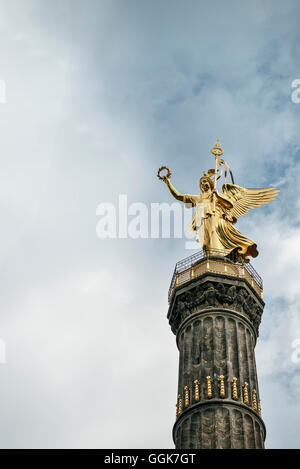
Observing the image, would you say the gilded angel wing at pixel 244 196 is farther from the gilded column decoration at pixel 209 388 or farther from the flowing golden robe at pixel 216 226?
the gilded column decoration at pixel 209 388

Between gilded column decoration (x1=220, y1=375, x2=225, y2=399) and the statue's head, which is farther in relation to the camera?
the statue's head

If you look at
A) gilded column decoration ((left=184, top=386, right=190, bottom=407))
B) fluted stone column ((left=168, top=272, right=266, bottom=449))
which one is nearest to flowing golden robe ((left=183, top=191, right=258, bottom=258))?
fluted stone column ((left=168, top=272, right=266, bottom=449))

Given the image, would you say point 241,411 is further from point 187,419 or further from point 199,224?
point 199,224

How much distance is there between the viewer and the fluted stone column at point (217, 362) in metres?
34.0

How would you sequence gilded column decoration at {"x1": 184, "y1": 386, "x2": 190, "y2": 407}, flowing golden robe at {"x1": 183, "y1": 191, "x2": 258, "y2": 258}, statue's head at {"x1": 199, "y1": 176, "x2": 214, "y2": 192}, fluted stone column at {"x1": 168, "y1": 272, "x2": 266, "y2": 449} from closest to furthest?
1. fluted stone column at {"x1": 168, "y1": 272, "x2": 266, "y2": 449}
2. gilded column decoration at {"x1": 184, "y1": 386, "x2": 190, "y2": 407}
3. flowing golden robe at {"x1": 183, "y1": 191, "x2": 258, "y2": 258}
4. statue's head at {"x1": 199, "y1": 176, "x2": 214, "y2": 192}

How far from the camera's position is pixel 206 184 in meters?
46.2

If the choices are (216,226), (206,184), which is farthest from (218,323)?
(206,184)

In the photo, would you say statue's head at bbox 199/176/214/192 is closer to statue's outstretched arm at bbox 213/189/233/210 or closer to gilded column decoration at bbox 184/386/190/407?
statue's outstretched arm at bbox 213/189/233/210

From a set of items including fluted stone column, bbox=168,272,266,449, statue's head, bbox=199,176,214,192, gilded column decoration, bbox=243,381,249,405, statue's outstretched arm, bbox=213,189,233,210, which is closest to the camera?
fluted stone column, bbox=168,272,266,449

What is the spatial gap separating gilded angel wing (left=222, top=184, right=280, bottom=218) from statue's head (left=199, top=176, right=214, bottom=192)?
41.5 inches

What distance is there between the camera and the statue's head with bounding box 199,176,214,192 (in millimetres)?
46125

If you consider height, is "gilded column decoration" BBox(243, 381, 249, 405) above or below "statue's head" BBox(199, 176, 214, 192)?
below
